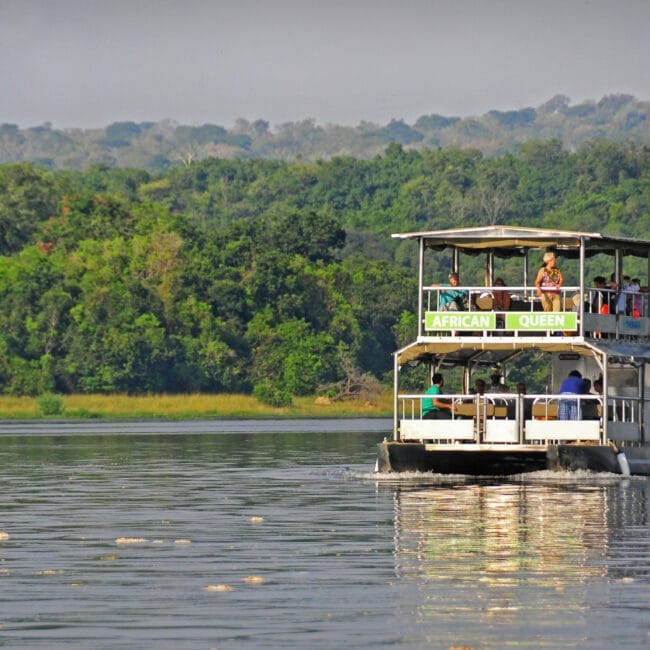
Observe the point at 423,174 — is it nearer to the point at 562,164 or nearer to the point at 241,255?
the point at 562,164

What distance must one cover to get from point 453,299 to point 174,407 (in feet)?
202

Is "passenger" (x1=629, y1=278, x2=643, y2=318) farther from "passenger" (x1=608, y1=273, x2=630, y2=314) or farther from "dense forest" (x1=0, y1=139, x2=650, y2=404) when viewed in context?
"dense forest" (x1=0, y1=139, x2=650, y2=404)

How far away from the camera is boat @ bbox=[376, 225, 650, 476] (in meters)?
33.5

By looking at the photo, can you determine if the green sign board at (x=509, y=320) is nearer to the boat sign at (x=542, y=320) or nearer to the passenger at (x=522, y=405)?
the boat sign at (x=542, y=320)

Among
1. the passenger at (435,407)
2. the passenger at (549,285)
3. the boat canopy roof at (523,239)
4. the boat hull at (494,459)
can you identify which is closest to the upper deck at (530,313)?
the boat canopy roof at (523,239)

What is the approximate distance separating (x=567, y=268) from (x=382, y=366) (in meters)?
15.6

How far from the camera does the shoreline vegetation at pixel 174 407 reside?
9394 centimetres

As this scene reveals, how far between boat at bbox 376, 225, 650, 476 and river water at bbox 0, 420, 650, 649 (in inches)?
18.0

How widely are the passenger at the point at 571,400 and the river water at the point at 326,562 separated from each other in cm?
122

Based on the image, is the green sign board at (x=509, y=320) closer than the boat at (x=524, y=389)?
No

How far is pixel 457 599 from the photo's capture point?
1614 centimetres

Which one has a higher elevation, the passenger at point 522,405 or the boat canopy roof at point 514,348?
the boat canopy roof at point 514,348

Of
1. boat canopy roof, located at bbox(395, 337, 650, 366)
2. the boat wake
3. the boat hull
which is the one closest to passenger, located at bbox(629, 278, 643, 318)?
boat canopy roof, located at bbox(395, 337, 650, 366)

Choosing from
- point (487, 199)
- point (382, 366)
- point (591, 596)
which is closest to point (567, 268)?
point (382, 366)
